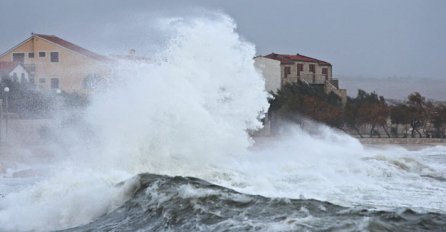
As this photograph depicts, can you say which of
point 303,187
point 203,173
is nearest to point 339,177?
point 303,187

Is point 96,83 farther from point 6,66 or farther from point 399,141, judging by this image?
point 399,141

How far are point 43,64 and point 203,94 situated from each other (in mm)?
32469

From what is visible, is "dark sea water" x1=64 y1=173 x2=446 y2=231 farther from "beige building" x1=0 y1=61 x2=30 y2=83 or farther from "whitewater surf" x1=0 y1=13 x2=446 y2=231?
"beige building" x1=0 y1=61 x2=30 y2=83

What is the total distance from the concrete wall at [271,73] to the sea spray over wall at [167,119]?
129ft

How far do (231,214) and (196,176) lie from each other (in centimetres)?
541

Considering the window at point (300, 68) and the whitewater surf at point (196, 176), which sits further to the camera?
the window at point (300, 68)

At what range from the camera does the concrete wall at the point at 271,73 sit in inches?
2313

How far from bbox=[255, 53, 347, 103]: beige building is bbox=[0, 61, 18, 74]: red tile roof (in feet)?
66.9

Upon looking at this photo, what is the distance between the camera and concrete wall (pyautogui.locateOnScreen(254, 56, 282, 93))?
5875cm

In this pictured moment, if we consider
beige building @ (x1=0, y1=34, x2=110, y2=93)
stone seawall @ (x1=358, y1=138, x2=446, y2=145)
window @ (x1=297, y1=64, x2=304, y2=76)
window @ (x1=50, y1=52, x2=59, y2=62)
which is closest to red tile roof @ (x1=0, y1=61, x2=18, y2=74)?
beige building @ (x1=0, y1=34, x2=110, y2=93)

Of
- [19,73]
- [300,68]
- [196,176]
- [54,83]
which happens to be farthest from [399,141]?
[196,176]

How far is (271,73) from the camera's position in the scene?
59.1m

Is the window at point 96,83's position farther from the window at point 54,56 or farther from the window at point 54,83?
the window at point 54,56

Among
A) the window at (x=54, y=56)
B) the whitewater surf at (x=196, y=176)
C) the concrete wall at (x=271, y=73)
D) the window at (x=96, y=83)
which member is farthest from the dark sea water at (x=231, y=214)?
the concrete wall at (x=271, y=73)
